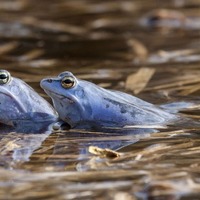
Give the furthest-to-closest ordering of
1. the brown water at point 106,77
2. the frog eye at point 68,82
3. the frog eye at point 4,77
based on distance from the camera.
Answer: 1. the frog eye at point 4,77
2. the frog eye at point 68,82
3. the brown water at point 106,77

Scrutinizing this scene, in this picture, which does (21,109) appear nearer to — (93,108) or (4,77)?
(4,77)

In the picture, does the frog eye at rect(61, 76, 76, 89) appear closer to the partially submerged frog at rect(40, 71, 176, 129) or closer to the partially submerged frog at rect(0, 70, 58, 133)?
the partially submerged frog at rect(40, 71, 176, 129)

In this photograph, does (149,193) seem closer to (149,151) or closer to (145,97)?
(149,151)

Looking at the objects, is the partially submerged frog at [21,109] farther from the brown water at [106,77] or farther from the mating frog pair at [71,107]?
the brown water at [106,77]

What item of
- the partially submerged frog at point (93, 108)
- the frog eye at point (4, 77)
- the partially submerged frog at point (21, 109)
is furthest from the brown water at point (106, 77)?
the frog eye at point (4, 77)

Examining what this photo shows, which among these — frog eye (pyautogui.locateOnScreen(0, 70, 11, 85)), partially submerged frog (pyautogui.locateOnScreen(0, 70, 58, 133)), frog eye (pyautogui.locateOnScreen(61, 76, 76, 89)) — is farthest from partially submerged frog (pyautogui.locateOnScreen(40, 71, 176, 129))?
frog eye (pyautogui.locateOnScreen(0, 70, 11, 85))

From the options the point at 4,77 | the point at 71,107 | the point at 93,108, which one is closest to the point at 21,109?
the point at 4,77
